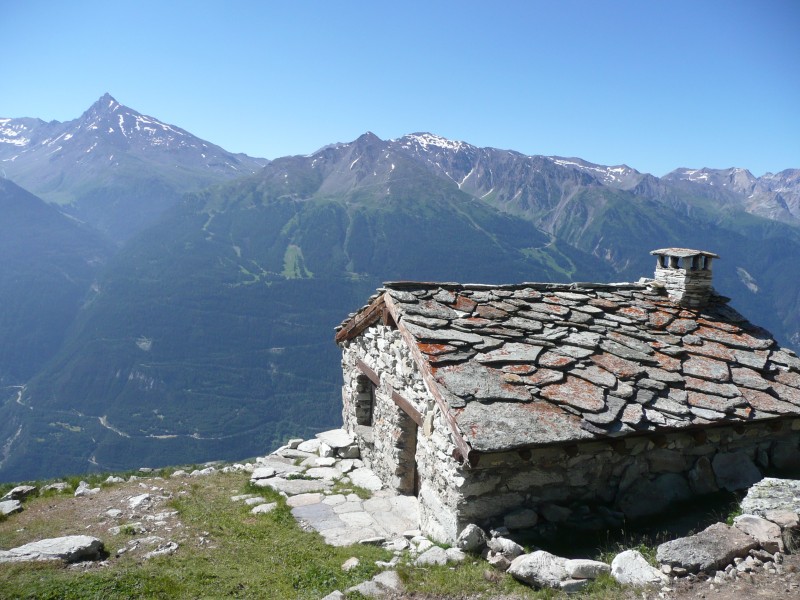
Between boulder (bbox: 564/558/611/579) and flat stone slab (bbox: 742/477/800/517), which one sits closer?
boulder (bbox: 564/558/611/579)

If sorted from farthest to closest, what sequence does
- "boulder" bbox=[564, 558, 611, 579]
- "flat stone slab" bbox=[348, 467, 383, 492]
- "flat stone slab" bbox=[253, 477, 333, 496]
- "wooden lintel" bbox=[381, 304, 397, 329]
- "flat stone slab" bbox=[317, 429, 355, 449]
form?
"flat stone slab" bbox=[317, 429, 355, 449] < "flat stone slab" bbox=[348, 467, 383, 492] < "flat stone slab" bbox=[253, 477, 333, 496] < "wooden lintel" bbox=[381, 304, 397, 329] < "boulder" bbox=[564, 558, 611, 579]

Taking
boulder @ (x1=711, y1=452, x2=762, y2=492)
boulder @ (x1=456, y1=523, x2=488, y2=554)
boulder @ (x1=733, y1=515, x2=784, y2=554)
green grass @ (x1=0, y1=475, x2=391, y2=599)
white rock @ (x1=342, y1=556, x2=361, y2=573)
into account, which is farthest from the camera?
boulder @ (x1=711, y1=452, x2=762, y2=492)

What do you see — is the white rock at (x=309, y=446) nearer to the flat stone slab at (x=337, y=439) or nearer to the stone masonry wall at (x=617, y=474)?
the flat stone slab at (x=337, y=439)

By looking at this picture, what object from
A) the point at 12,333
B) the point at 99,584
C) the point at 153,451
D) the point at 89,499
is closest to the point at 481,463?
the point at 99,584

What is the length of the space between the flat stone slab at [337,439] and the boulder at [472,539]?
6.85 m

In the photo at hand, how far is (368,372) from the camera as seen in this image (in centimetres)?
1330

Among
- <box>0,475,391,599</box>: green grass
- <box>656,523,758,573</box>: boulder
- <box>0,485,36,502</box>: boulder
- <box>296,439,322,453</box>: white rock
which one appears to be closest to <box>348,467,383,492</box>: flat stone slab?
<box>296,439,322,453</box>: white rock

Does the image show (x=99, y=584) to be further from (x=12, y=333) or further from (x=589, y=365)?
(x=12, y=333)

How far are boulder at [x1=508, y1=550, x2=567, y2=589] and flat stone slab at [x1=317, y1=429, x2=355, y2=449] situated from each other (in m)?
7.99

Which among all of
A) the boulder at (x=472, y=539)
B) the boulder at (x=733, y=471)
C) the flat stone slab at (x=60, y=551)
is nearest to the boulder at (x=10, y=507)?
the flat stone slab at (x=60, y=551)

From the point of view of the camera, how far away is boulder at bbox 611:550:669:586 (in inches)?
244

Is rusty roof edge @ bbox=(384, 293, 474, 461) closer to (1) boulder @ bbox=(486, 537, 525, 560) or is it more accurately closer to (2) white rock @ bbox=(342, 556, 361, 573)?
(1) boulder @ bbox=(486, 537, 525, 560)

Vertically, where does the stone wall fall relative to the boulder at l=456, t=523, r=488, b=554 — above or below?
above

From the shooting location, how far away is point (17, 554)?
25.8 ft
